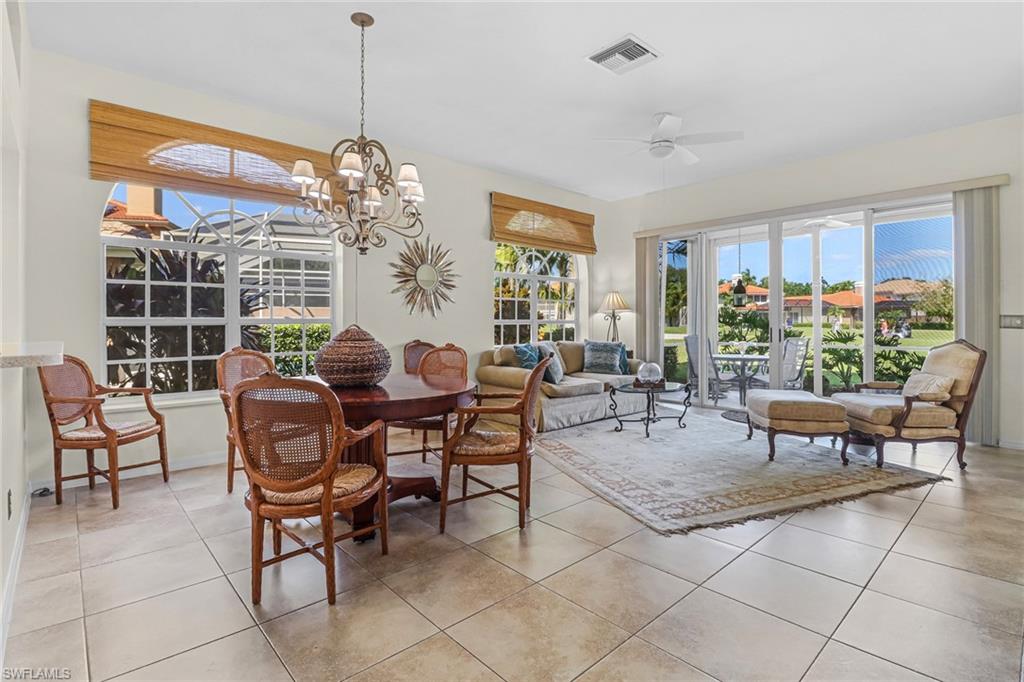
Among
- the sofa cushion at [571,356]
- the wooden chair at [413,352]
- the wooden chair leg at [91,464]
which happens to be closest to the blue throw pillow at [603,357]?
the sofa cushion at [571,356]

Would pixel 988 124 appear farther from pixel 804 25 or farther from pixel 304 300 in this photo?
pixel 304 300

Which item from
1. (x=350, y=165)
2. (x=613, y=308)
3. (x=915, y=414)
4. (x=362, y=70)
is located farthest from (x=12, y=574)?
(x=613, y=308)

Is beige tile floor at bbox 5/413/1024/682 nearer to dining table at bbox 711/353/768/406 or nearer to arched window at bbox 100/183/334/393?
arched window at bbox 100/183/334/393

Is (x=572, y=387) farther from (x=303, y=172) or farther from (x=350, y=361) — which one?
(x=303, y=172)

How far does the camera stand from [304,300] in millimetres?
4543

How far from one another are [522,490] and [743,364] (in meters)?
4.46

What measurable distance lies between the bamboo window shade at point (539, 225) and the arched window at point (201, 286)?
206cm

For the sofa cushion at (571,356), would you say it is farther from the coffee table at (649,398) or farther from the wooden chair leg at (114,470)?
the wooden chair leg at (114,470)

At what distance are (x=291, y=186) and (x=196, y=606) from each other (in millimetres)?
3359

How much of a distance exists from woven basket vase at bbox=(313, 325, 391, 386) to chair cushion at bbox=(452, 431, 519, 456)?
608 millimetres

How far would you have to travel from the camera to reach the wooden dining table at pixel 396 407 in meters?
2.31

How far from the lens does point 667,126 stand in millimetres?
3846

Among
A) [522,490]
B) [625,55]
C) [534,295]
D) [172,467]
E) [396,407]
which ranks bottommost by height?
[172,467]

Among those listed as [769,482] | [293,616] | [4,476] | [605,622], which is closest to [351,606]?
[293,616]
